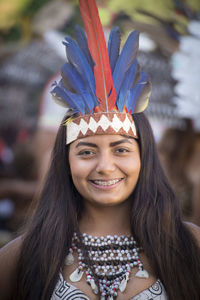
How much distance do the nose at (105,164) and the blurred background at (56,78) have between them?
191 cm

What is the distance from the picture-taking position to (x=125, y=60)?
200 centimetres

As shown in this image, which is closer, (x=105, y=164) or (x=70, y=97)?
(x=105, y=164)

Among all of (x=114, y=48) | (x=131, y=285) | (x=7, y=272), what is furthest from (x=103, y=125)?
(x=7, y=272)

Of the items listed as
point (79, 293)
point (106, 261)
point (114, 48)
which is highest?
point (114, 48)

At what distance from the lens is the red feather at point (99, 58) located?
196 centimetres

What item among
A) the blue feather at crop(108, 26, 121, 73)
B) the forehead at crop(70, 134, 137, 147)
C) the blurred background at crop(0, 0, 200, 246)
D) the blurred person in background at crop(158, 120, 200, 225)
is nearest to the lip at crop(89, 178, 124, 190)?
the forehead at crop(70, 134, 137, 147)

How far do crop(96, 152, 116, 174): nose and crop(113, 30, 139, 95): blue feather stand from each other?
0.37 metres

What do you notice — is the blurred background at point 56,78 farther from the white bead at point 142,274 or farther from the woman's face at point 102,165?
the white bead at point 142,274

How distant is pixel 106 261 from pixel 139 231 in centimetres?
24

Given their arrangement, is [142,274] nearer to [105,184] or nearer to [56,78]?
[105,184]

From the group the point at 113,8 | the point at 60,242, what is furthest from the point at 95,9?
the point at 113,8

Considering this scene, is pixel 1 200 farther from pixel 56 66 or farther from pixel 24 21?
pixel 24 21

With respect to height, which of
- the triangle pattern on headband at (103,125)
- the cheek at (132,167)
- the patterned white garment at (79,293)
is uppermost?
the triangle pattern on headband at (103,125)

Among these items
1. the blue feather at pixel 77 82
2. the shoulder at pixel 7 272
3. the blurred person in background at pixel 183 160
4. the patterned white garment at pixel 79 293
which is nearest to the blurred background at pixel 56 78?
the blurred person in background at pixel 183 160
